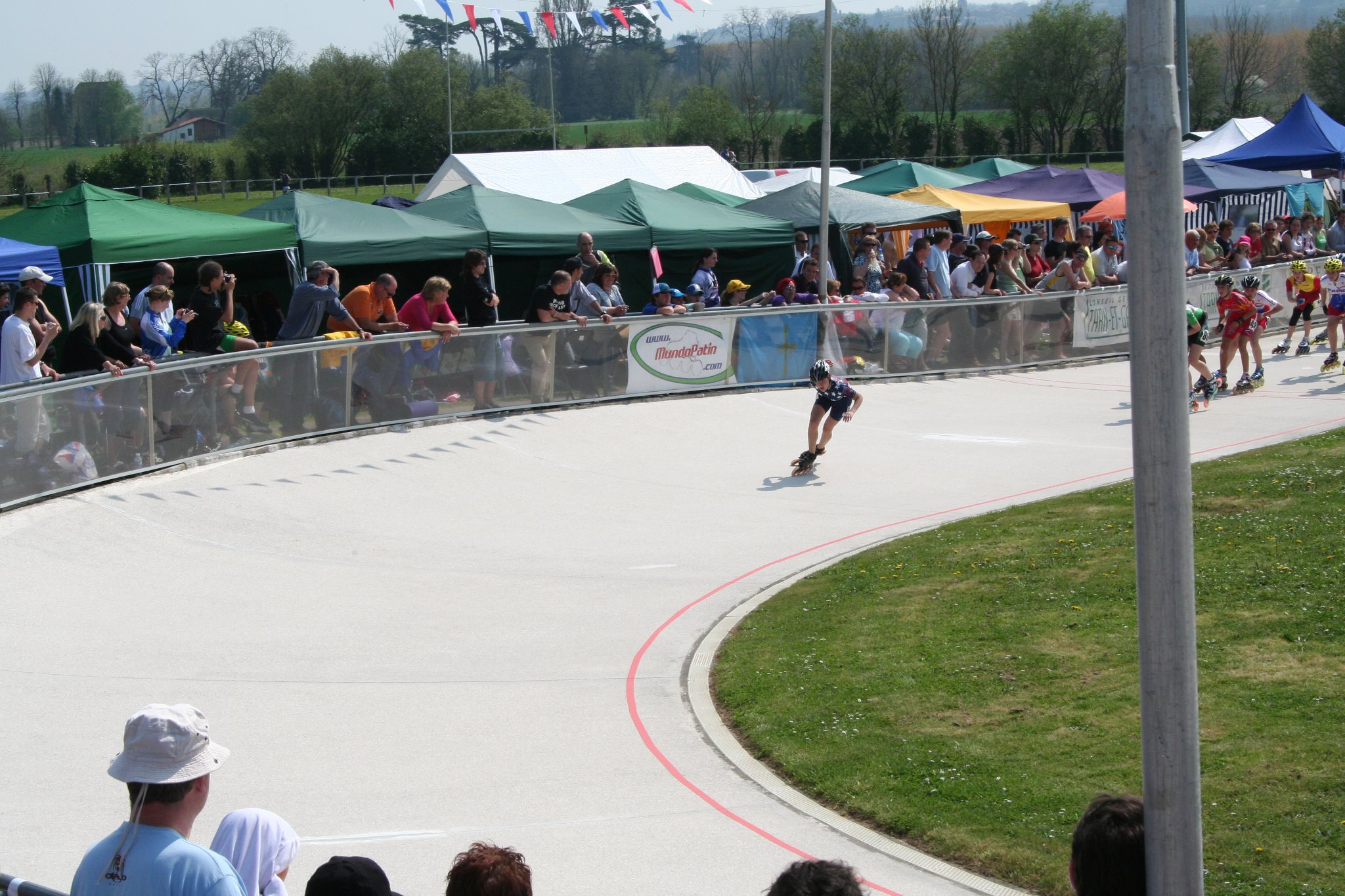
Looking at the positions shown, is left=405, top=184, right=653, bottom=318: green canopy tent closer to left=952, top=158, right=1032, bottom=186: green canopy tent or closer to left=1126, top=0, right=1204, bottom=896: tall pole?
left=1126, top=0, right=1204, bottom=896: tall pole

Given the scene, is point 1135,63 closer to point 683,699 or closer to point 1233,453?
point 683,699

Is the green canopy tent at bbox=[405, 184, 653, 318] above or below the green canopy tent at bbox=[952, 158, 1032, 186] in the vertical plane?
below

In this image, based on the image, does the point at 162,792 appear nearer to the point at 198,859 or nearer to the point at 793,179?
the point at 198,859

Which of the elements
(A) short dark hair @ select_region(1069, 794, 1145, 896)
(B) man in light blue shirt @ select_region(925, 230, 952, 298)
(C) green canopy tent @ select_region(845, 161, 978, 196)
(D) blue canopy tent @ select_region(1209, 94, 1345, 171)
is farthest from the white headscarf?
(D) blue canopy tent @ select_region(1209, 94, 1345, 171)

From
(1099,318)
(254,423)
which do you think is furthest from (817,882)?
(1099,318)

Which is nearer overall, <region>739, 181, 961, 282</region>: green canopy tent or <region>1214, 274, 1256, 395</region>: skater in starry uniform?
<region>1214, 274, 1256, 395</region>: skater in starry uniform

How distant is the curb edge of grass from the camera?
6086 millimetres

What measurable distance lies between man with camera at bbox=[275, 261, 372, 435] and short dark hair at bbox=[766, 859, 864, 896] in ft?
40.1

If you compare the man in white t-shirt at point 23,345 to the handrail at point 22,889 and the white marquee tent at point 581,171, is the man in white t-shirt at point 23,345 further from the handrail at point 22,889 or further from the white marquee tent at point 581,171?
the white marquee tent at point 581,171

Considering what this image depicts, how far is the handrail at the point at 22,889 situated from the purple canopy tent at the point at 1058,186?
2863 cm

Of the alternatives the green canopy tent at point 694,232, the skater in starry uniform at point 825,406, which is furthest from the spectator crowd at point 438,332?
the skater in starry uniform at point 825,406

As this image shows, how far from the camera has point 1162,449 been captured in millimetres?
3480

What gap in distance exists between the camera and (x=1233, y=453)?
1512 cm

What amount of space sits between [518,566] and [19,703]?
4.70 meters
